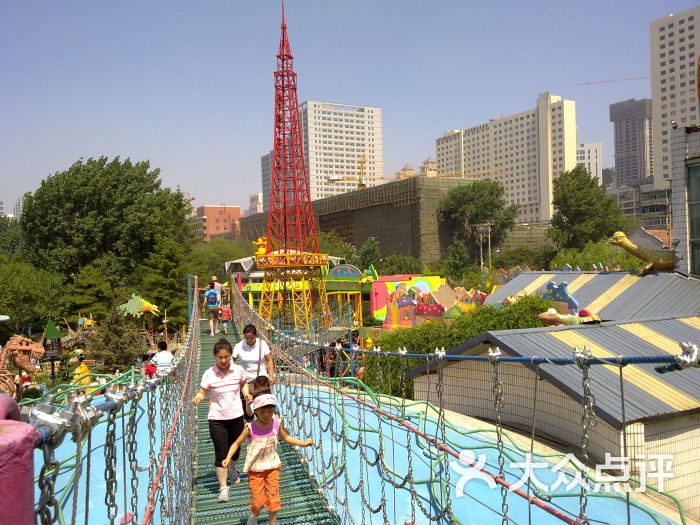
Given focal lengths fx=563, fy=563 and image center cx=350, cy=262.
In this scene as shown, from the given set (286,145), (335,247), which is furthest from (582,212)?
(286,145)

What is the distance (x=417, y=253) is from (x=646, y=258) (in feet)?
108

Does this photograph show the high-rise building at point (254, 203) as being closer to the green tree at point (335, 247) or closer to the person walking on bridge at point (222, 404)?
the green tree at point (335, 247)

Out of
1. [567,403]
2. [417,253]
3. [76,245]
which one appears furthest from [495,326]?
[417,253]

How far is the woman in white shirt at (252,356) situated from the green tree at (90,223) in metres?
22.4

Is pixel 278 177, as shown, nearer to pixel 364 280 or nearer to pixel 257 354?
pixel 364 280

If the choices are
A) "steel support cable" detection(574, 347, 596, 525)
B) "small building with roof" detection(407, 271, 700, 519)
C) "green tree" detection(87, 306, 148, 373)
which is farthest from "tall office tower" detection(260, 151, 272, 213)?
"steel support cable" detection(574, 347, 596, 525)

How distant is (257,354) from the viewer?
5102 mm

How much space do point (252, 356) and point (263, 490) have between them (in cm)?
160

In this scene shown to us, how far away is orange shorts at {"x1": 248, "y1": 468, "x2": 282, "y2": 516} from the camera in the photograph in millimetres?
3619

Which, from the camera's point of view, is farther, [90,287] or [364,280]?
[90,287]

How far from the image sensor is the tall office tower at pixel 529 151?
244 feet

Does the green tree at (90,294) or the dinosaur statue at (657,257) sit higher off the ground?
the dinosaur statue at (657,257)

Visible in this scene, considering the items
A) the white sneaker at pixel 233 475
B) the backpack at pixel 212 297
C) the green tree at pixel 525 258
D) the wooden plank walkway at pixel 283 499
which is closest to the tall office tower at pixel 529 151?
the green tree at pixel 525 258

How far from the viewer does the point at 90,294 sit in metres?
24.6
